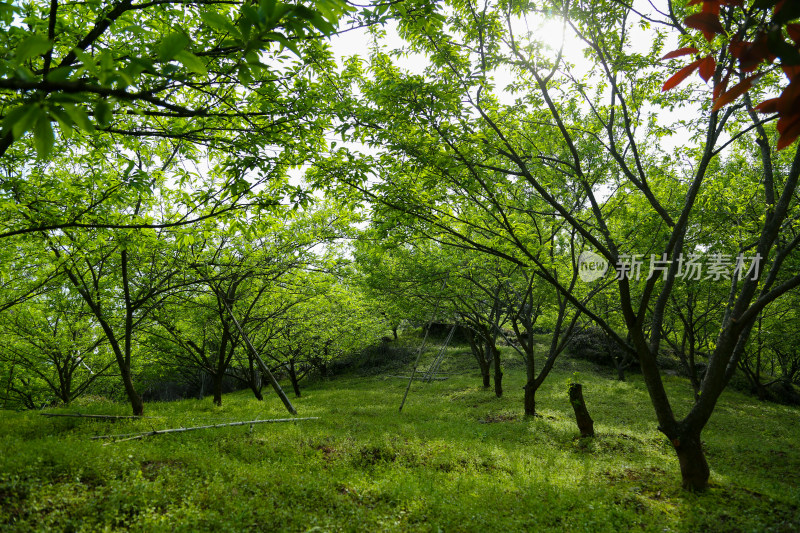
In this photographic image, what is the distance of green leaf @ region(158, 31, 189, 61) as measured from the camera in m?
1.18

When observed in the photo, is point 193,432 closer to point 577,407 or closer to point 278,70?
point 278,70

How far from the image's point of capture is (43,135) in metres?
1.11

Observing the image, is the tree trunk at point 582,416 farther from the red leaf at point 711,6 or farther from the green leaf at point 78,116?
the green leaf at point 78,116

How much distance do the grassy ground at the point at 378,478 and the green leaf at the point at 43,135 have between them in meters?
5.12

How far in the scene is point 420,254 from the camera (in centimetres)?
1409

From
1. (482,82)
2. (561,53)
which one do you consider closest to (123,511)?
(482,82)

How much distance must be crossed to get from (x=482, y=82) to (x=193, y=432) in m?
9.17

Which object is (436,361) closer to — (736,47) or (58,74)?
(736,47)

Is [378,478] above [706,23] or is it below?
below

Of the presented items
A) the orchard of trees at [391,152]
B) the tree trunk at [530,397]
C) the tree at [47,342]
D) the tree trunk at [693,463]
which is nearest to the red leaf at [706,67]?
the orchard of trees at [391,152]

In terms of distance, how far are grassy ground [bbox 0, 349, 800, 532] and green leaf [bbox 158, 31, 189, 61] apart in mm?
5390

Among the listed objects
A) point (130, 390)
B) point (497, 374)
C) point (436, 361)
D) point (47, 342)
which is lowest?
point (497, 374)

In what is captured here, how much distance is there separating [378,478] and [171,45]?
290 inches

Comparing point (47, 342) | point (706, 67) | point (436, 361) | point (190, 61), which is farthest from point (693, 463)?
point (47, 342)
